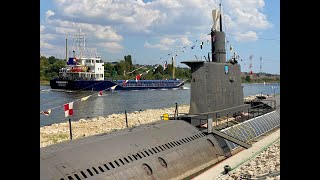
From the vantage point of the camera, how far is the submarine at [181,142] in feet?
27.6

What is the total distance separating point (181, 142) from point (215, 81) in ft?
16.3

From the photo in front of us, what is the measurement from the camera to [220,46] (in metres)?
18.2

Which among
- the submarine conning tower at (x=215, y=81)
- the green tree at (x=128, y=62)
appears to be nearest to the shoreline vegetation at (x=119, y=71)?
the green tree at (x=128, y=62)

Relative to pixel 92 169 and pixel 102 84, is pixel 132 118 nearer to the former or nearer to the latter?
pixel 92 169

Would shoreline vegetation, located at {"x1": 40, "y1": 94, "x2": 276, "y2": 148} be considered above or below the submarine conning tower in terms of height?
below

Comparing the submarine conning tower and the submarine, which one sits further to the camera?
the submarine conning tower

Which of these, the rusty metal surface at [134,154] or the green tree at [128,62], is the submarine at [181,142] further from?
the green tree at [128,62]

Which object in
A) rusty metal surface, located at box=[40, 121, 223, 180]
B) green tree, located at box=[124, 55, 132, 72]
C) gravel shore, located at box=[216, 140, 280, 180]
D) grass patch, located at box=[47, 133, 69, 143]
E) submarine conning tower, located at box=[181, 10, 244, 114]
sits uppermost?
green tree, located at box=[124, 55, 132, 72]

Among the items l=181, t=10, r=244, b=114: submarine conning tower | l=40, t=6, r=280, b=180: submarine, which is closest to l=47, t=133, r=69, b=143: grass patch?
l=40, t=6, r=280, b=180: submarine

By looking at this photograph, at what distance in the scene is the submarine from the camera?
8414 millimetres

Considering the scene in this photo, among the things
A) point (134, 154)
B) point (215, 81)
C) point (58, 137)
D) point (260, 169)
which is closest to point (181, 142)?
point (260, 169)

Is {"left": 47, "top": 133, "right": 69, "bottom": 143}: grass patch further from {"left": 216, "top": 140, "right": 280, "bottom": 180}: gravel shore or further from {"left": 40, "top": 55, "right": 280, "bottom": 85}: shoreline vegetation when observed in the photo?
{"left": 40, "top": 55, "right": 280, "bottom": 85}: shoreline vegetation
